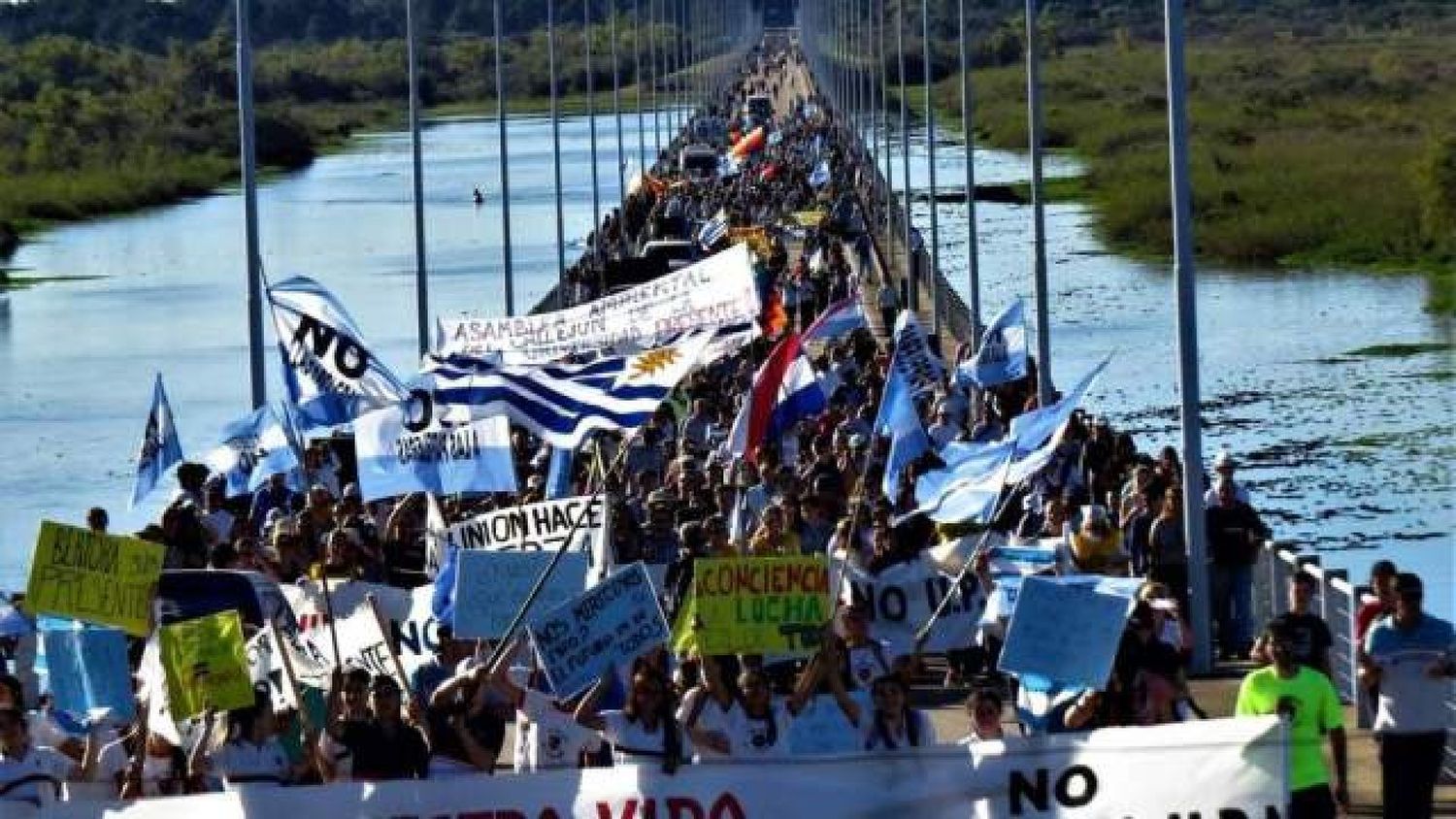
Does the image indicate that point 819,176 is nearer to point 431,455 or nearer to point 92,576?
point 431,455

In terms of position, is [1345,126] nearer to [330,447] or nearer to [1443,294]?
[1443,294]

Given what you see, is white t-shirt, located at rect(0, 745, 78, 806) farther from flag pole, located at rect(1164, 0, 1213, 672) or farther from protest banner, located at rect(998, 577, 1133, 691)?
flag pole, located at rect(1164, 0, 1213, 672)

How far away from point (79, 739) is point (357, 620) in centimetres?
169

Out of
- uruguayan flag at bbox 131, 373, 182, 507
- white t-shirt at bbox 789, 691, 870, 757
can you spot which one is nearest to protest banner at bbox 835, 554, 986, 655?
white t-shirt at bbox 789, 691, 870, 757

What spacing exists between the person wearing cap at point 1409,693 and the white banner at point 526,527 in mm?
4751

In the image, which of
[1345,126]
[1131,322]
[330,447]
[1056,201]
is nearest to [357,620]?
[330,447]

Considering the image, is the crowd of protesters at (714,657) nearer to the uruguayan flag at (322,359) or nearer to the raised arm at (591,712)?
the raised arm at (591,712)

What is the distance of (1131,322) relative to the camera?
64.5 m

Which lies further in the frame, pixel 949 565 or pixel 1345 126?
pixel 1345 126

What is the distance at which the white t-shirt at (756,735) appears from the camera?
12.8 metres

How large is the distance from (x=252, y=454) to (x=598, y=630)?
33.2ft

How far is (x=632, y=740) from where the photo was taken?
1257cm

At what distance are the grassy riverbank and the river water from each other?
234cm

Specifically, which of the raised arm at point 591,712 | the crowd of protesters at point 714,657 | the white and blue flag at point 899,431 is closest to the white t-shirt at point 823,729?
the crowd of protesters at point 714,657
